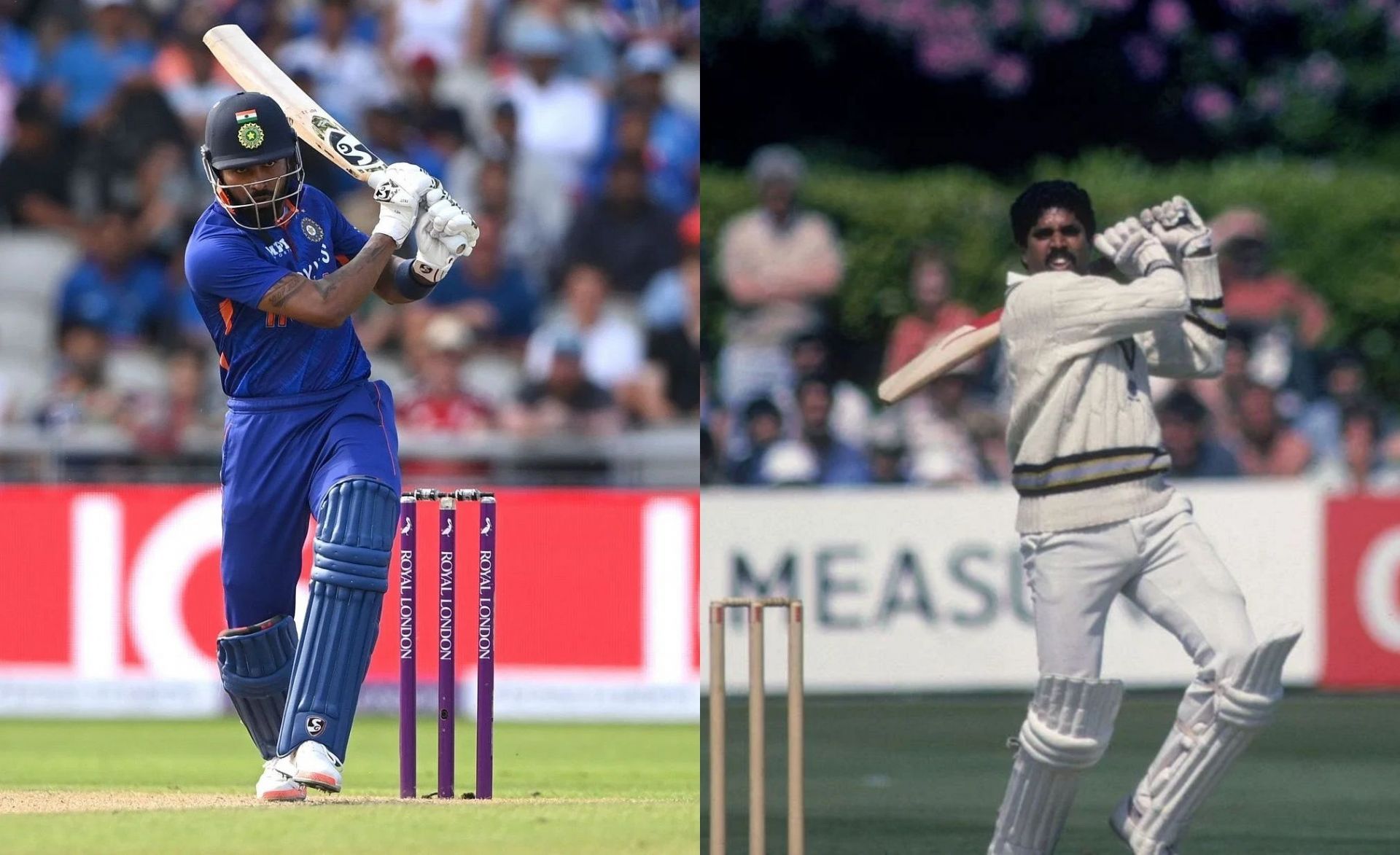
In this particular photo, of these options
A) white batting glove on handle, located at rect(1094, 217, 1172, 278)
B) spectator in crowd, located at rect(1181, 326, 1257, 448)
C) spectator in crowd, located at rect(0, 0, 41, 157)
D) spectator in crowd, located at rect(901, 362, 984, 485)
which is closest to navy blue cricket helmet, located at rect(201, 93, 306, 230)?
white batting glove on handle, located at rect(1094, 217, 1172, 278)

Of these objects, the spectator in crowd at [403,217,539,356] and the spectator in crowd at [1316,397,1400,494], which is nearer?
the spectator in crowd at [1316,397,1400,494]

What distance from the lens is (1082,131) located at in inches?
613

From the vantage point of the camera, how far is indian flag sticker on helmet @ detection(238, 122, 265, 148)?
5.55 metres

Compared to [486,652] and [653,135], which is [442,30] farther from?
[486,652]

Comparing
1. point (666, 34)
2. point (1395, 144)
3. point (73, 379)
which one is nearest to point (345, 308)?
point (73, 379)

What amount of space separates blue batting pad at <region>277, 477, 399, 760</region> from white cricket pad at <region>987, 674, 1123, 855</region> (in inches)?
63.5

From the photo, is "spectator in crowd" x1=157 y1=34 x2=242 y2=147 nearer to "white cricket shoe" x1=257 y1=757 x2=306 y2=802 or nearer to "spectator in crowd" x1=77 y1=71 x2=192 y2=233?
"spectator in crowd" x1=77 y1=71 x2=192 y2=233

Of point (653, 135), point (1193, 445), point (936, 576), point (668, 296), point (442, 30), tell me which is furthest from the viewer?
point (442, 30)

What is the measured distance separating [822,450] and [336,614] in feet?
18.5

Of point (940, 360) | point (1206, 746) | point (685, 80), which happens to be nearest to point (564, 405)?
point (685, 80)

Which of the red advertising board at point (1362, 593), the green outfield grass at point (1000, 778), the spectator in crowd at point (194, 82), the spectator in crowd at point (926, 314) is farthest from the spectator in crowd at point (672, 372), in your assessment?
the red advertising board at point (1362, 593)

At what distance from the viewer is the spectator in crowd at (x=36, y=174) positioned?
12.9 metres

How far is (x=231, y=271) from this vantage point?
18.1ft

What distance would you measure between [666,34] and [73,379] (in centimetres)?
402
